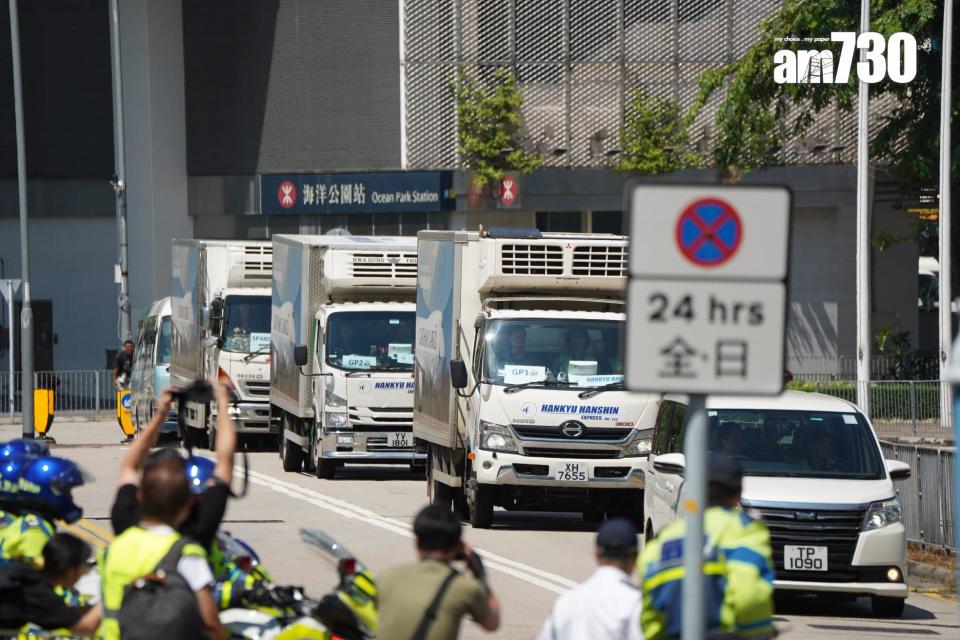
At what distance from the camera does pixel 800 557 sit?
13430 mm

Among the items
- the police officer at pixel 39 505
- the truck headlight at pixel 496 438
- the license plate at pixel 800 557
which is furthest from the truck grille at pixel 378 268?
the police officer at pixel 39 505

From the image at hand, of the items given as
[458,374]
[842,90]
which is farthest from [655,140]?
[458,374]

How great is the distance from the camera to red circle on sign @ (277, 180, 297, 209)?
46.6 meters

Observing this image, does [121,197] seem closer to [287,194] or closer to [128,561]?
[287,194]

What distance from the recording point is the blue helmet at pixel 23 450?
7.75m

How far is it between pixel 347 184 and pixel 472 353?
26683mm

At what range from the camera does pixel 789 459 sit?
46.9 feet

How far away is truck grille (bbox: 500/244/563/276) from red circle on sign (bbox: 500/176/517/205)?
23783 millimetres

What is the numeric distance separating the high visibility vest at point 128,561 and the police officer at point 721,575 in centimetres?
167

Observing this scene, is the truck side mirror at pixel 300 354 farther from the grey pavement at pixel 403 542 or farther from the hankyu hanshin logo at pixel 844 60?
the hankyu hanshin logo at pixel 844 60

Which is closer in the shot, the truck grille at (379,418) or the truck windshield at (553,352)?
the truck windshield at (553,352)

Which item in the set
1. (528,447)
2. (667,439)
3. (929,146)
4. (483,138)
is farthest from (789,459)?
(483,138)

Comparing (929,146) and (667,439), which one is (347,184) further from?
(667,439)

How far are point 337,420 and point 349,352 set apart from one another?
1.02m
